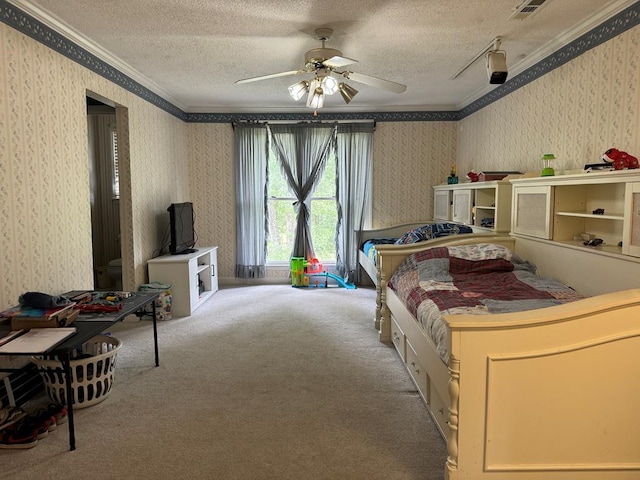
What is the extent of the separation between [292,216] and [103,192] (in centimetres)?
249

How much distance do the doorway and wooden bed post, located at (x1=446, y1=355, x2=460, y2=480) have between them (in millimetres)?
4763

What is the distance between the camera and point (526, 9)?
2789 mm

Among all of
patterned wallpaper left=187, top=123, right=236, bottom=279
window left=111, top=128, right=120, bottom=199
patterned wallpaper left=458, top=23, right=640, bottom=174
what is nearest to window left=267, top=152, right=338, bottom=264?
patterned wallpaper left=187, top=123, right=236, bottom=279

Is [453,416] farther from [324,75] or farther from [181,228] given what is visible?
[181,228]

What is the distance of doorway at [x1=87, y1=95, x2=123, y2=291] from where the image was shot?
5.50 meters

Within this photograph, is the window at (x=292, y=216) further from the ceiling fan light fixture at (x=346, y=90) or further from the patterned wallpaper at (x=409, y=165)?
the ceiling fan light fixture at (x=346, y=90)

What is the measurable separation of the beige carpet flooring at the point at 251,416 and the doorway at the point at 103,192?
6.35ft

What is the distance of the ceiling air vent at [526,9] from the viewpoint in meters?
2.68

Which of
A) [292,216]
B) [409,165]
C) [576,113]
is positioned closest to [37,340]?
[576,113]

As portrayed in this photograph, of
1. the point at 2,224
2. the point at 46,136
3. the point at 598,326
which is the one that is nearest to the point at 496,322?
the point at 598,326

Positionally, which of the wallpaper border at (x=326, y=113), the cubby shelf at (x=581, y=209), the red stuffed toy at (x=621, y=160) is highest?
the wallpaper border at (x=326, y=113)

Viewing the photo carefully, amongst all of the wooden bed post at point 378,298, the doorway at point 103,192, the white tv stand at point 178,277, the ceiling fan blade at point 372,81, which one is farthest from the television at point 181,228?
the ceiling fan blade at point 372,81

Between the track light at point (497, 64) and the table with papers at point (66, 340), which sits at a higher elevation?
the track light at point (497, 64)

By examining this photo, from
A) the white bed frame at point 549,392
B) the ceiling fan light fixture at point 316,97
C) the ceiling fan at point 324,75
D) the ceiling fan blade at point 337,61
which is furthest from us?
the ceiling fan light fixture at point 316,97
